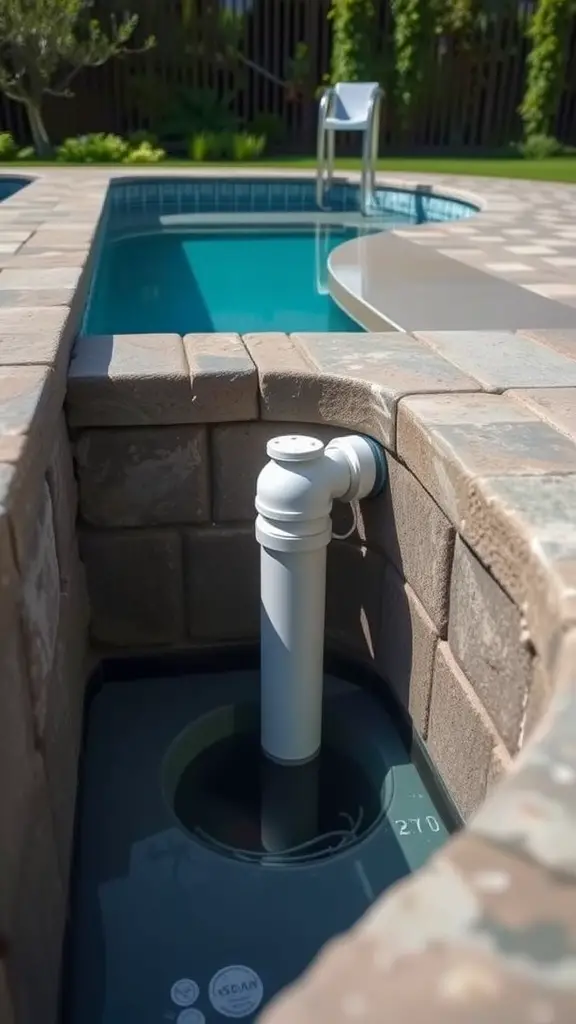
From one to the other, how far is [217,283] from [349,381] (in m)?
4.09

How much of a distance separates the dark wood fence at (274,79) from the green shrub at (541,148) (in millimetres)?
882

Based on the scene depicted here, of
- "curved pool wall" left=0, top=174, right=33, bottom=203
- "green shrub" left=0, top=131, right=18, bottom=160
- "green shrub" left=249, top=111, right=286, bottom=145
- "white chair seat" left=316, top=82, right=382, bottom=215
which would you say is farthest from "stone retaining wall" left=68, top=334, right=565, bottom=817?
"green shrub" left=249, top=111, right=286, bottom=145

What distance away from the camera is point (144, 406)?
1.84 metres

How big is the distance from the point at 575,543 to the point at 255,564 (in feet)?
3.52

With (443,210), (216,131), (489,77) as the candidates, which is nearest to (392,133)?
(489,77)

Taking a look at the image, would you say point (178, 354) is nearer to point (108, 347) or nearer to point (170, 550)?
point (108, 347)

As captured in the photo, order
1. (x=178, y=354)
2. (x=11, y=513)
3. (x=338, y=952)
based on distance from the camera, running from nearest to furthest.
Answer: (x=338, y=952), (x=11, y=513), (x=178, y=354)

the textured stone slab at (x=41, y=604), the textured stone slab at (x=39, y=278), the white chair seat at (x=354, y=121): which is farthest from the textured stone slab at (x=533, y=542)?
the white chair seat at (x=354, y=121)

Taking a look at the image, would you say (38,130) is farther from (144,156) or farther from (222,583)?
(222,583)

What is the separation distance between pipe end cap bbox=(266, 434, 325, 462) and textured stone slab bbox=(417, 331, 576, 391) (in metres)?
0.44

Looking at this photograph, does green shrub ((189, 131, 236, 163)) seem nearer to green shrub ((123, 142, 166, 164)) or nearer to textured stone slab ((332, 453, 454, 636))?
green shrub ((123, 142, 166, 164))

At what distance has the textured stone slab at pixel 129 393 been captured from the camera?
1817 mm

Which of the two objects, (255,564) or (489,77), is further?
(489,77)

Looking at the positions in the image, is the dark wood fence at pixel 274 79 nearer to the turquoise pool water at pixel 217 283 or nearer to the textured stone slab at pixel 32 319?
the turquoise pool water at pixel 217 283
